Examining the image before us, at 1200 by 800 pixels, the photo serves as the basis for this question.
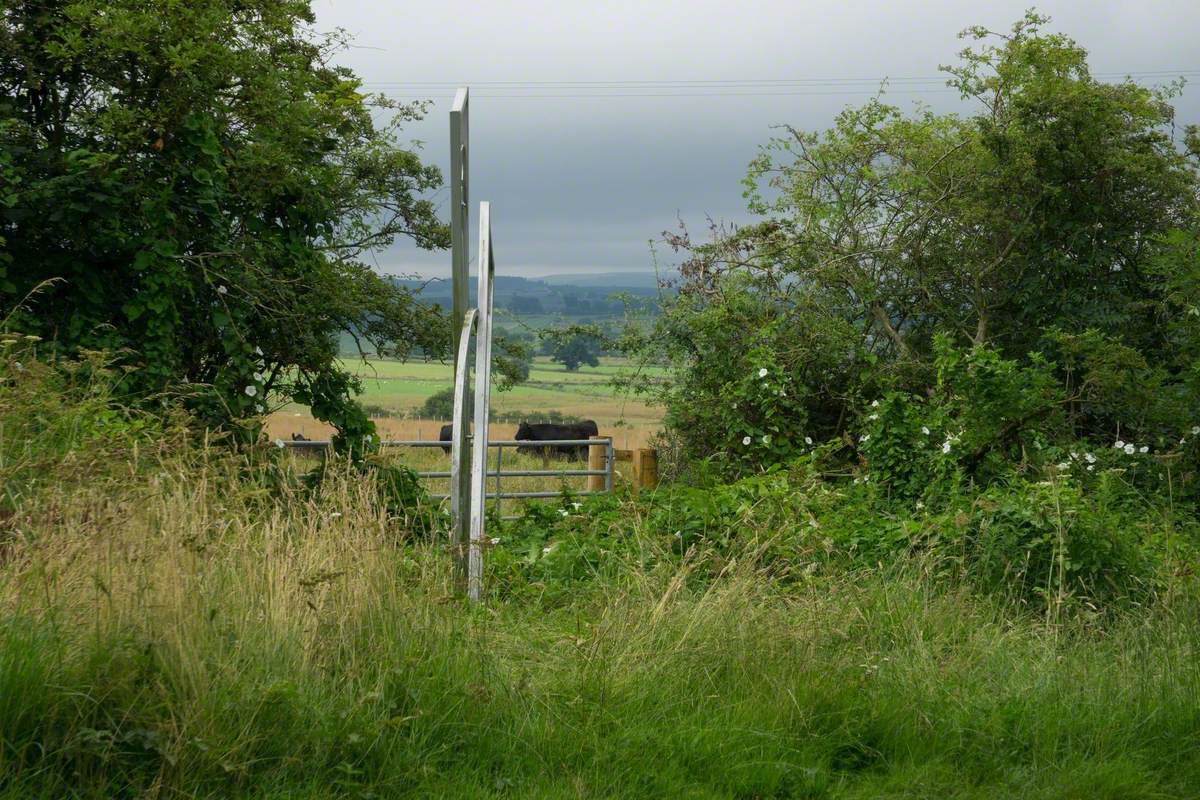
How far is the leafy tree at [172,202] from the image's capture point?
8.22 m

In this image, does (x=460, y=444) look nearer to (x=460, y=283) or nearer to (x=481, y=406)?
(x=481, y=406)

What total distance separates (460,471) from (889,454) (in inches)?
211

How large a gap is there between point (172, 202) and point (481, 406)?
4087 millimetres

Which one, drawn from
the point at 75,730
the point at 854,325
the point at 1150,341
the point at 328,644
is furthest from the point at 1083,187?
the point at 75,730

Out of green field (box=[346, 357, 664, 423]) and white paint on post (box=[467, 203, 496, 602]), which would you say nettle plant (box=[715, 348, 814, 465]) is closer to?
green field (box=[346, 357, 664, 423])

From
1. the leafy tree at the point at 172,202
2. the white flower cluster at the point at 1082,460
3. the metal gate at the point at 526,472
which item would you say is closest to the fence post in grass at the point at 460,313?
the leafy tree at the point at 172,202

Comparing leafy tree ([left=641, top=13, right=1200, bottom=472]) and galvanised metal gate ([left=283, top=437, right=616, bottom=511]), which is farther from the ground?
leafy tree ([left=641, top=13, right=1200, bottom=472])

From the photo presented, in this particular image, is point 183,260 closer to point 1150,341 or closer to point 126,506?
point 126,506

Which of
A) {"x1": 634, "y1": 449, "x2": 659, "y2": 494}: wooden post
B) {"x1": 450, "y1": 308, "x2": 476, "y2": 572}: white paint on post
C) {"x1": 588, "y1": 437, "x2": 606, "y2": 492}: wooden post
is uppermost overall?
{"x1": 450, "y1": 308, "x2": 476, "y2": 572}: white paint on post

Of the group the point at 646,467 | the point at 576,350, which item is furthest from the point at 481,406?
the point at 576,350

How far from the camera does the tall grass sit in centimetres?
349

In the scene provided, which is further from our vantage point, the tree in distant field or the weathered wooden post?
the tree in distant field

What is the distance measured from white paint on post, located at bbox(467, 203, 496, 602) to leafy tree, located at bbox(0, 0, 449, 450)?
2273 millimetres

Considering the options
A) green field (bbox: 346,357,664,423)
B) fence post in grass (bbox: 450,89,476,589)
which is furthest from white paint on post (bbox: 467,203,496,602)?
green field (bbox: 346,357,664,423)
